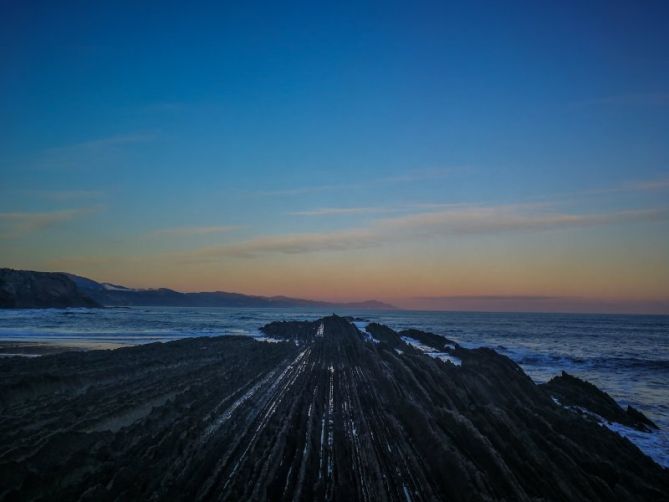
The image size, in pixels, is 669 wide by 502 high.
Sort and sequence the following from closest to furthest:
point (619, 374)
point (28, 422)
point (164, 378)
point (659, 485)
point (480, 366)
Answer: point (659, 485) → point (28, 422) → point (164, 378) → point (480, 366) → point (619, 374)

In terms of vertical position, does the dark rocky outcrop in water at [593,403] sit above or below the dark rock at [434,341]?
above

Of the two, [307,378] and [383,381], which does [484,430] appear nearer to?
[383,381]

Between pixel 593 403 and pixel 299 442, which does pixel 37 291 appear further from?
pixel 593 403

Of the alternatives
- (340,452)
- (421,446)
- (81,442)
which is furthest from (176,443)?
(421,446)

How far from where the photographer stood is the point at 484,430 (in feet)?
34.7

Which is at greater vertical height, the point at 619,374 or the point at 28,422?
the point at 28,422

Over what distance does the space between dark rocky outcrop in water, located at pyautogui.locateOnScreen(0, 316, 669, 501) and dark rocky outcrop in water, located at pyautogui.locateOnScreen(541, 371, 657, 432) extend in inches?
63.3

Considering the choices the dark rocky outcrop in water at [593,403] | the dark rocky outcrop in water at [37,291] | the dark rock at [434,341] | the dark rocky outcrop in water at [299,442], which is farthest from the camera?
the dark rocky outcrop in water at [37,291]

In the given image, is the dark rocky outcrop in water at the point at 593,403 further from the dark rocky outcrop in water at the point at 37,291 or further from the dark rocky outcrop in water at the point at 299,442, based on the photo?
the dark rocky outcrop in water at the point at 37,291

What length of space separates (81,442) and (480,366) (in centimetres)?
1779

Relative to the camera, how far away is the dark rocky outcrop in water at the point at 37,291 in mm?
97250

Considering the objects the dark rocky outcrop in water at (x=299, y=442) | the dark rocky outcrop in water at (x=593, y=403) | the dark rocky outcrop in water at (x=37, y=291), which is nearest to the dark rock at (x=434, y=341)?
the dark rocky outcrop in water at (x=593, y=403)

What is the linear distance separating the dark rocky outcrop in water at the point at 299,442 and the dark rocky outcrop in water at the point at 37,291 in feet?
336

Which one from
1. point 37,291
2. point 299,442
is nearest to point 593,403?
point 299,442
